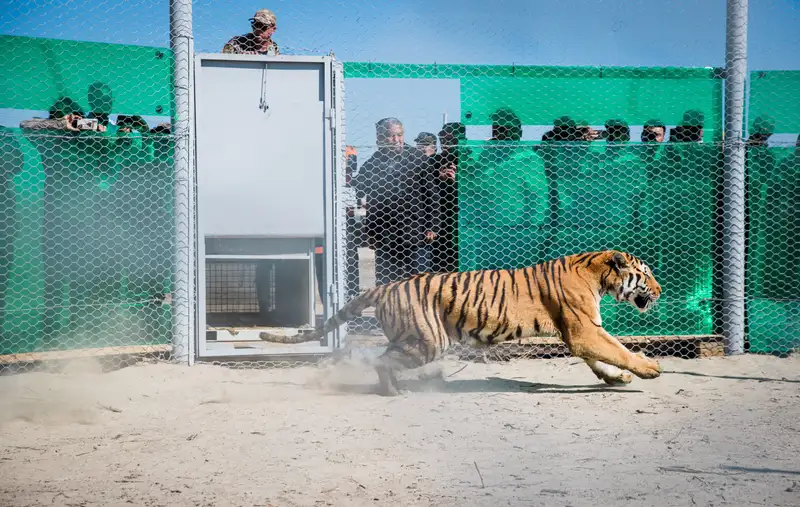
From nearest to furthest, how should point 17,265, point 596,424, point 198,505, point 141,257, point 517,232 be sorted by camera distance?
point 198,505 → point 596,424 → point 17,265 → point 141,257 → point 517,232

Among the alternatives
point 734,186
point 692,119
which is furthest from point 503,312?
point 692,119

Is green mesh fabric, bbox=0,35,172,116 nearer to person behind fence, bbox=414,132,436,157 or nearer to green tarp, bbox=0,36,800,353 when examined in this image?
green tarp, bbox=0,36,800,353

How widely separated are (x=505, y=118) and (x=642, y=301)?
1.96m

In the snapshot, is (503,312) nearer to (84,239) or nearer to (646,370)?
(646,370)

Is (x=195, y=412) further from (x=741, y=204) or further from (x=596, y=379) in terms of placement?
(x=741, y=204)

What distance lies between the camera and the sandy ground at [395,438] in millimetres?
3439

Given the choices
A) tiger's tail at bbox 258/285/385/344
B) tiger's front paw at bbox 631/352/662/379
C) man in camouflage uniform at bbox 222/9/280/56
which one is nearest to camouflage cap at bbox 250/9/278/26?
man in camouflage uniform at bbox 222/9/280/56

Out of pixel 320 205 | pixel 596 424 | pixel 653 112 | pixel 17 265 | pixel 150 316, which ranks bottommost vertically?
pixel 596 424

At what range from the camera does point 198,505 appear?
10.7 feet

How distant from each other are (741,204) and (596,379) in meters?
2.13

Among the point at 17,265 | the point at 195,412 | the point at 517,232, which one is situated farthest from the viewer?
the point at 517,232

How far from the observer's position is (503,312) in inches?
229

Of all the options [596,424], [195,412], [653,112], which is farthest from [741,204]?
[195,412]

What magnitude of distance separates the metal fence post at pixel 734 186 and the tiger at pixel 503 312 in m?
1.42
